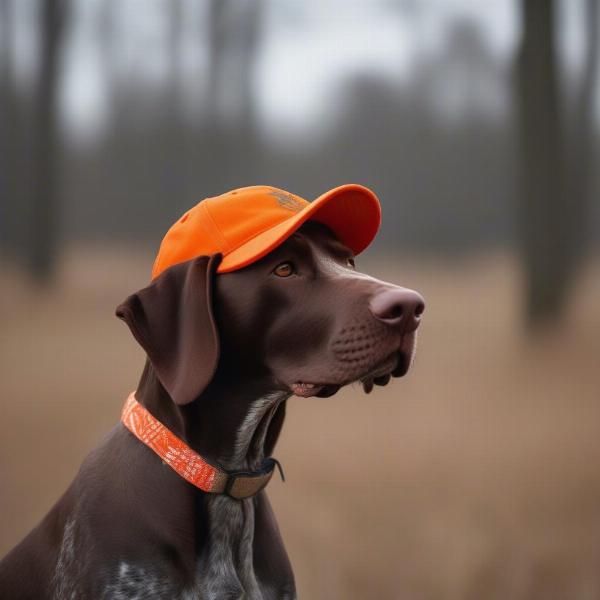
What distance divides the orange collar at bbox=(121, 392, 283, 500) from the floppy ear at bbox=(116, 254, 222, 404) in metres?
0.18

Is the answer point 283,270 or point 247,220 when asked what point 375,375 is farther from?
point 247,220

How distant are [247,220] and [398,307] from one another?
0.54m

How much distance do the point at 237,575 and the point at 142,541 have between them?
342 millimetres

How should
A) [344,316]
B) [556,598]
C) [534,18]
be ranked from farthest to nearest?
1. [534,18]
2. [556,598]
3. [344,316]

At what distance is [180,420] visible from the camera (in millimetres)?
2426

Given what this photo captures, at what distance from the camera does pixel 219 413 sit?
8.07 ft

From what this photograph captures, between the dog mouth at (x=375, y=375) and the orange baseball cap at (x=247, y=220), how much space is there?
1.29ft

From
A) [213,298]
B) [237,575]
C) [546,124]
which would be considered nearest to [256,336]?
[213,298]

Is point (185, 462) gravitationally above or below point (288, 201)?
Answer: below

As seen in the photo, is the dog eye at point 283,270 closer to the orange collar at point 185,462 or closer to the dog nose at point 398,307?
the dog nose at point 398,307

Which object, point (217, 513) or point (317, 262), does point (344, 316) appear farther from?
point (217, 513)

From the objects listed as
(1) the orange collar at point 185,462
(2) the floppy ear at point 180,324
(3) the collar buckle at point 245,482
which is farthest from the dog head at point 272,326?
(3) the collar buckle at point 245,482

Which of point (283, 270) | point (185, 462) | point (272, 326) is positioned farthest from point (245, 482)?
point (283, 270)

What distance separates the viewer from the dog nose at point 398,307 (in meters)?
2.18
